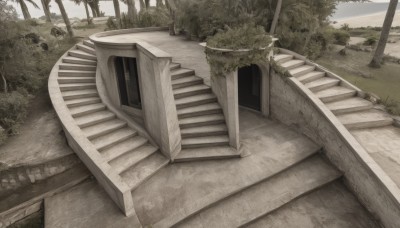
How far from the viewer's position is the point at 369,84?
1097 cm

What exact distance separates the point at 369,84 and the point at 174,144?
915 centimetres

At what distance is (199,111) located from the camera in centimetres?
844

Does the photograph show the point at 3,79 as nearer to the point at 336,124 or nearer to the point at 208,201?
the point at 208,201

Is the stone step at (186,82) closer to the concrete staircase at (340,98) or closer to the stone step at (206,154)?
the stone step at (206,154)

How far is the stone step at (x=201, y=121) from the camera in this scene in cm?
819

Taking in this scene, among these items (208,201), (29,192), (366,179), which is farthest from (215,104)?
(29,192)

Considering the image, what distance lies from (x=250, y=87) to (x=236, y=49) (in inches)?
124

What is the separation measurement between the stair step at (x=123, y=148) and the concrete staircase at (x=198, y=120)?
1318 millimetres

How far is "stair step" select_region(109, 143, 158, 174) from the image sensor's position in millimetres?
6954

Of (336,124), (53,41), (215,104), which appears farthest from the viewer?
(53,41)

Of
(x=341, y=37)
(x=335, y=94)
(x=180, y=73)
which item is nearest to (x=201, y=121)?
(x=180, y=73)

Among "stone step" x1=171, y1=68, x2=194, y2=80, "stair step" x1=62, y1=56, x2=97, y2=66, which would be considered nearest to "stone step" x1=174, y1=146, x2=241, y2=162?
"stone step" x1=171, y1=68, x2=194, y2=80

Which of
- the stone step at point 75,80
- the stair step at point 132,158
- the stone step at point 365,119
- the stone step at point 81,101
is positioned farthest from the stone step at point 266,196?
the stone step at point 75,80

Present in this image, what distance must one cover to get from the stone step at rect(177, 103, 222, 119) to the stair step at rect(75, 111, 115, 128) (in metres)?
2.44
